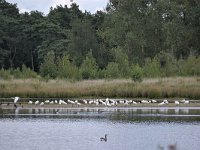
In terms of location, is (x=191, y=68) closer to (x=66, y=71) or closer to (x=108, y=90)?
(x=66, y=71)

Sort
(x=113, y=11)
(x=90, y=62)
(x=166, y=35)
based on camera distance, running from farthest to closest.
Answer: (x=113, y=11) < (x=166, y=35) < (x=90, y=62)

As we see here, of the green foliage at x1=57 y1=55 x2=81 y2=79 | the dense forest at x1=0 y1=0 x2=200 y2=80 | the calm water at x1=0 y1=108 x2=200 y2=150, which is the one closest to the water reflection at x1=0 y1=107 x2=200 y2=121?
the calm water at x1=0 y1=108 x2=200 y2=150

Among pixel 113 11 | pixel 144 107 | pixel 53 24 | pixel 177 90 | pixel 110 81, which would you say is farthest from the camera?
pixel 53 24

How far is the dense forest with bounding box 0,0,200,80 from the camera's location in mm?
59656

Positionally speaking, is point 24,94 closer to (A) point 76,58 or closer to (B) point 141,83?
(B) point 141,83

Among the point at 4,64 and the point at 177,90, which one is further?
the point at 4,64

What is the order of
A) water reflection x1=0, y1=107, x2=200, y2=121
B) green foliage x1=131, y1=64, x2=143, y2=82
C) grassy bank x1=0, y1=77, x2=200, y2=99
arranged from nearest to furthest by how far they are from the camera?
water reflection x1=0, y1=107, x2=200, y2=121
grassy bank x1=0, y1=77, x2=200, y2=99
green foliage x1=131, y1=64, x2=143, y2=82

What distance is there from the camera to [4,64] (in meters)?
70.8

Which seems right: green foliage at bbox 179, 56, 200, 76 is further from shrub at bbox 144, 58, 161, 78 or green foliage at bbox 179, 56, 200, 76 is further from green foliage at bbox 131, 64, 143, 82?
green foliage at bbox 131, 64, 143, 82

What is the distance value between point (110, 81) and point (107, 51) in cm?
3020

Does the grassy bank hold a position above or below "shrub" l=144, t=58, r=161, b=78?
below

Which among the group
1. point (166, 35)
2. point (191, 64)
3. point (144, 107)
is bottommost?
point (144, 107)

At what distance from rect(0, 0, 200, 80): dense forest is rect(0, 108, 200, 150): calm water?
17.5 metres

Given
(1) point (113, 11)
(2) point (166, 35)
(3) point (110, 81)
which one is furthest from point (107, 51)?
(3) point (110, 81)
